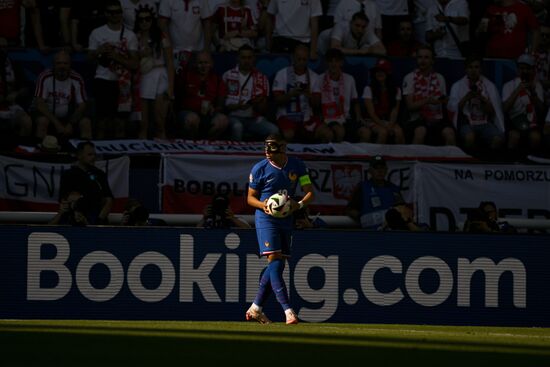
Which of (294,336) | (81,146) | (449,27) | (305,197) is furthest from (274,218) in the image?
(449,27)

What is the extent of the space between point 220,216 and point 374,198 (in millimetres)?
2313

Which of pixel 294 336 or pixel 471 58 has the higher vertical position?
pixel 471 58

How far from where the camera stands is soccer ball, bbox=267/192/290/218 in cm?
1227

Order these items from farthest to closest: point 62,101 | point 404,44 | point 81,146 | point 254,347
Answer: point 404,44
point 62,101
point 81,146
point 254,347

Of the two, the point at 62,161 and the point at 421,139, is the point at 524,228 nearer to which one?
the point at 421,139

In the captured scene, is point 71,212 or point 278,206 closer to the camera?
point 278,206

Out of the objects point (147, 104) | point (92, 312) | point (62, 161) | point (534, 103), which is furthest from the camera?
point (534, 103)

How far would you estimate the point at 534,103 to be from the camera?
19.4 meters

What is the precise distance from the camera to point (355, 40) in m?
19.0

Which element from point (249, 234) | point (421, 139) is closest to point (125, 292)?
point (249, 234)

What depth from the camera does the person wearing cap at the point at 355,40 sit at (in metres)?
18.8

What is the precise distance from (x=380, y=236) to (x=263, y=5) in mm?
5572

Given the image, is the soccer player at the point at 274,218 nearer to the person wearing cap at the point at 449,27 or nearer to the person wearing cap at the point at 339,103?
the person wearing cap at the point at 339,103

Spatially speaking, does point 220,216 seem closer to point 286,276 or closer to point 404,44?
point 286,276
